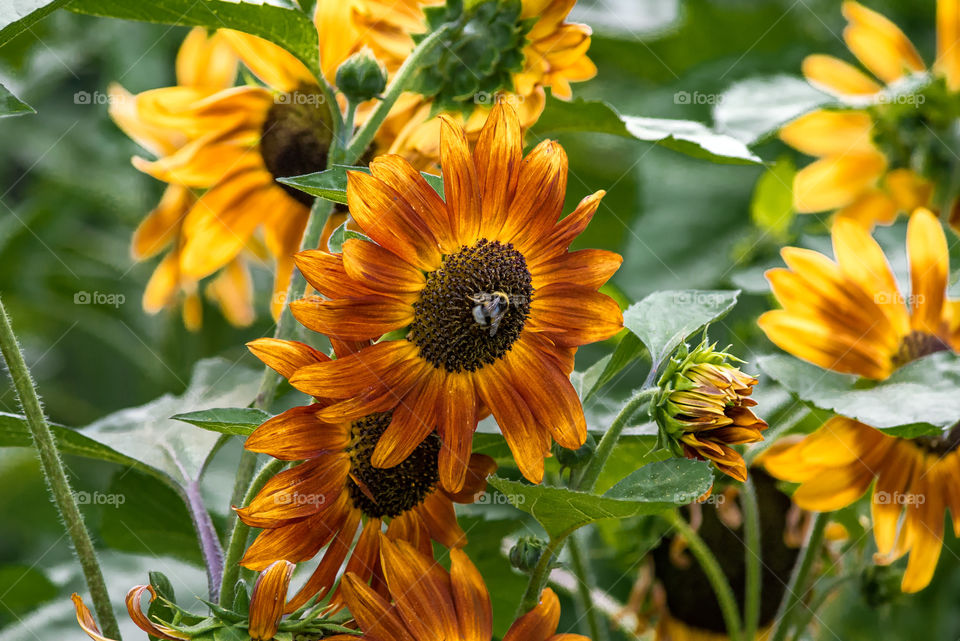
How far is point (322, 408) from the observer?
0.40m

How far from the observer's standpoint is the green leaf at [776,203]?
847 mm

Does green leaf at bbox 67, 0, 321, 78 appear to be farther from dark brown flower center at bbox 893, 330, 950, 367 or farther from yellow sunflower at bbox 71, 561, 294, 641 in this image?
dark brown flower center at bbox 893, 330, 950, 367

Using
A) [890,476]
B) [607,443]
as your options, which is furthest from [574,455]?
[890,476]

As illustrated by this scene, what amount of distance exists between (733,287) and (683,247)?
0.19 m

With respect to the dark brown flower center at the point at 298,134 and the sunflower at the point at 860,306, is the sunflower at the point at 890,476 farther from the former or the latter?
the dark brown flower center at the point at 298,134

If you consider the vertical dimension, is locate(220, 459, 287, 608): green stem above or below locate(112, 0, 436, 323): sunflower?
below

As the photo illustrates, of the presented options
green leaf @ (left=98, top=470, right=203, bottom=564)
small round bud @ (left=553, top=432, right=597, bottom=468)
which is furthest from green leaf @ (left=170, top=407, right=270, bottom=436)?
green leaf @ (left=98, top=470, right=203, bottom=564)

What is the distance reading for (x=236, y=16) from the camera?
46 cm

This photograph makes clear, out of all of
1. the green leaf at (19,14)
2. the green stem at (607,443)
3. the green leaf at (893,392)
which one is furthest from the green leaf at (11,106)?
the green leaf at (893,392)

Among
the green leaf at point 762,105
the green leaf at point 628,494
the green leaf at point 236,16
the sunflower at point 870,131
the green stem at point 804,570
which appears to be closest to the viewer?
the green leaf at point 628,494

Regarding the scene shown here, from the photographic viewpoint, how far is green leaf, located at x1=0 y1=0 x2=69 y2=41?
14.7 inches

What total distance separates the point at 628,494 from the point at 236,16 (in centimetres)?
28

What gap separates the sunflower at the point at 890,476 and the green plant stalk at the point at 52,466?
353 mm

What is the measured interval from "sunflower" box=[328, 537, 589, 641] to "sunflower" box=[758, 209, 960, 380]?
0.24 metres
